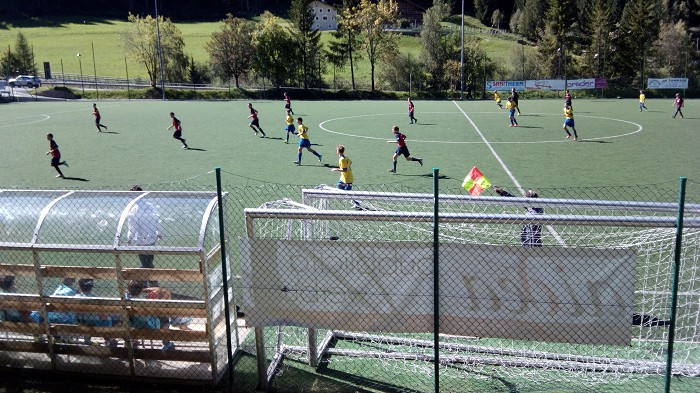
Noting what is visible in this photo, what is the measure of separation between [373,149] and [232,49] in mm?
48244

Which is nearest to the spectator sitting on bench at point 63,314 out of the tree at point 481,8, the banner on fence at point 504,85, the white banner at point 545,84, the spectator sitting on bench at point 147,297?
the spectator sitting on bench at point 147,297

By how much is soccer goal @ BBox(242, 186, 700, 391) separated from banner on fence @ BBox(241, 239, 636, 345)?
0.01m

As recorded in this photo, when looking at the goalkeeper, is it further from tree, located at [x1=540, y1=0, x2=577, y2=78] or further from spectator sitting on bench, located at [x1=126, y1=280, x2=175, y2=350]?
tree, located at [x1=540, y1=0, x2=577, y2=78]

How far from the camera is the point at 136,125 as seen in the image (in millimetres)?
34750

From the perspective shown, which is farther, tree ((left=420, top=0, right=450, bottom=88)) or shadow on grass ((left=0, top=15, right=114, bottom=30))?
shadow on grass ((left=0, top=15, right=114, bottom=30))

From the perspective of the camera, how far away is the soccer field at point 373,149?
19.2m

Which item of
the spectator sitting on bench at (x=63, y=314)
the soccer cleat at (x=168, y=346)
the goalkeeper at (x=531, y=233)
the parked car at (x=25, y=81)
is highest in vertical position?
the parked car at (x=25, y=81)

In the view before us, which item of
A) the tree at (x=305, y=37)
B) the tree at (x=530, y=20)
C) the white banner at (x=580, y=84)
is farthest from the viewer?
the tree at (x=530, y=20)

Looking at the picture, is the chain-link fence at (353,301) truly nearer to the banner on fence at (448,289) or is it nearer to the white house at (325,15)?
the banner on fence at (448,289)

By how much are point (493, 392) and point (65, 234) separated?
17.6 ft

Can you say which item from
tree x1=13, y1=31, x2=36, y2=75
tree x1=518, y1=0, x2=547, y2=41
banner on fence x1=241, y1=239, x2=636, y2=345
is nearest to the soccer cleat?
banner on fence x1=241, y1=239, x2=636, y2=345

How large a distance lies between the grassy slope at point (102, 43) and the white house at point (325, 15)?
46.9ft

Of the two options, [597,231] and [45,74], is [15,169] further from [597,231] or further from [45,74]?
[45,74]

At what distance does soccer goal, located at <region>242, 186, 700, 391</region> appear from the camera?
241 inches
